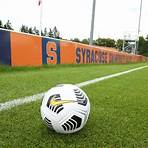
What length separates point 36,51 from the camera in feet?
35.7

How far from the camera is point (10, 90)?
5168 mm

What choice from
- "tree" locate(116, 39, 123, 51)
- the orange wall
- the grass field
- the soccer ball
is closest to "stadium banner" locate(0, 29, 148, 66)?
the orange wall

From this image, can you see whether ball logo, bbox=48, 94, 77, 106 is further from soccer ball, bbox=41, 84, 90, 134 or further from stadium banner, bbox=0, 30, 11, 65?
stadium banner, bbox=0, 30, 11, 65

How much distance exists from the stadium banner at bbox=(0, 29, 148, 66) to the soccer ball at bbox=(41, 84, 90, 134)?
21.4ft

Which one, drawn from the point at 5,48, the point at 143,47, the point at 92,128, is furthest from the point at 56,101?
the point at 143,47

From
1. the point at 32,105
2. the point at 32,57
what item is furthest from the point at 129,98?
the point at 32,57

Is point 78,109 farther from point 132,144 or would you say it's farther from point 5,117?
point 5,117

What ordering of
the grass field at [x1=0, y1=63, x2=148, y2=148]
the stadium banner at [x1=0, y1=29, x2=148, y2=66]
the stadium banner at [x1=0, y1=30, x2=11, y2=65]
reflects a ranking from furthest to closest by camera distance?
the stadium banner at [x1=0, y1=29, x2=148, y2=66], the stadium banner at [x1=0, y1=30, x2=11, y2=65], the grass field at [x1=0, y1=63, x2=148, y2=148]

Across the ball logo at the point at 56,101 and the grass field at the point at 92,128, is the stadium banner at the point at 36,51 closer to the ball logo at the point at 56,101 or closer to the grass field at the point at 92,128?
the grass field at the point at 92,128

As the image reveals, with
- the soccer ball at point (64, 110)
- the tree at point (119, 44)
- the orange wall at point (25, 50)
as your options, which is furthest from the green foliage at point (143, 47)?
the soccer ball at point (64, 110)

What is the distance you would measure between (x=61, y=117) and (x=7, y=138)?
51cm

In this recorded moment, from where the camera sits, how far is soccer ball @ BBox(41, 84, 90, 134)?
266 centimetres

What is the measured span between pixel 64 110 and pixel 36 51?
841cm

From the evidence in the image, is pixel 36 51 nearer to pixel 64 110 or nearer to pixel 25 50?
pixel 25 50
